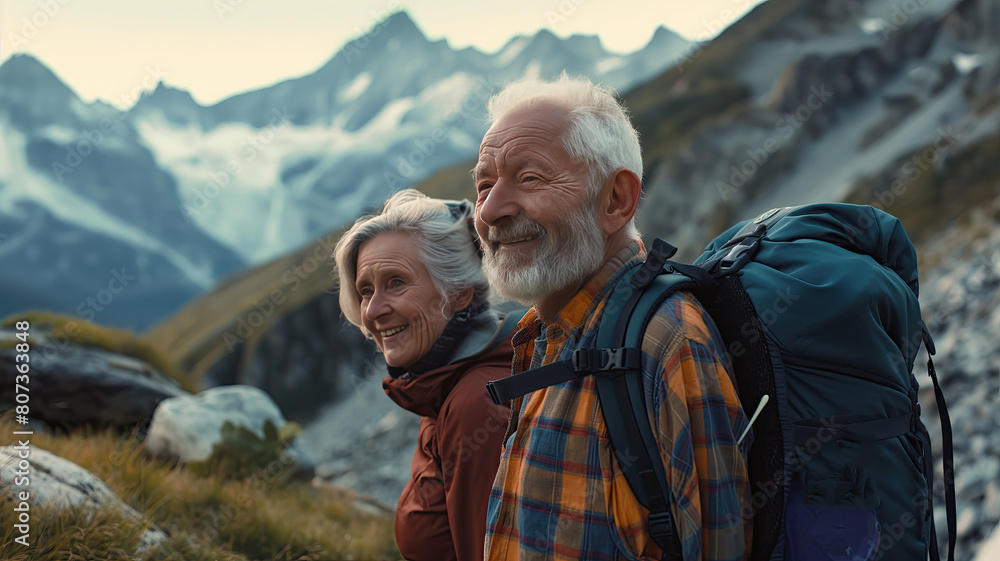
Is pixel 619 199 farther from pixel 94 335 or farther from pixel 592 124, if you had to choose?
pixel 94 335

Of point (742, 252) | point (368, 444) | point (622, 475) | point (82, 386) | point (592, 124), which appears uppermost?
point (592, 124)

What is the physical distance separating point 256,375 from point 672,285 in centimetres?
5415

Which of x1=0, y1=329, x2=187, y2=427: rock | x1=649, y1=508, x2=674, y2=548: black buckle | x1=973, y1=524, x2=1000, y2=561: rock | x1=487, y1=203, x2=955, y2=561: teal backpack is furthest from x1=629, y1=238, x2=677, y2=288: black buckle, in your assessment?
x1=0, y1=329, x2=187, y2=427: rock

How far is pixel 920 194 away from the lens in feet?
79.4

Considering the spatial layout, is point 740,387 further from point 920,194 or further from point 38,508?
point 920,194

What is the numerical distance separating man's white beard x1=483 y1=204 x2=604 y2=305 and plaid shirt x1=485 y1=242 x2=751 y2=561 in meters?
0.18

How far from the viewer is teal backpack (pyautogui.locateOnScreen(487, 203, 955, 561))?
6.62ft

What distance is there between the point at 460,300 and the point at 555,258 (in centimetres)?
142

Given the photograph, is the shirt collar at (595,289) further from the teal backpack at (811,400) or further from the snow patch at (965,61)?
the snow patch at (965,61)

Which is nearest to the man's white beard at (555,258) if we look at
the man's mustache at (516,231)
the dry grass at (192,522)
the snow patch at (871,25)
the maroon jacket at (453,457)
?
the man's mustache at (516,231)

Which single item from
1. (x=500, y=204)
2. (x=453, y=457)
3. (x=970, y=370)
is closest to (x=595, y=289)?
(x=500, y=204)

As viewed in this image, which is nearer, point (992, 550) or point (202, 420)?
point (992, 550)

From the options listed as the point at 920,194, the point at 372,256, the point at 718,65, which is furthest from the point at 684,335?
the point at 718,65

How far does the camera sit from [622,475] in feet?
6.84
